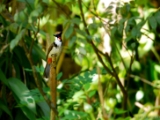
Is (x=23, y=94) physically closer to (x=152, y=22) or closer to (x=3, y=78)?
(x=3, y=78)

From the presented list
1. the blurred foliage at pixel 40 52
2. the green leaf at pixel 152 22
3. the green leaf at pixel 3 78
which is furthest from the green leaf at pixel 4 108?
the green leaf at pixel 152 22

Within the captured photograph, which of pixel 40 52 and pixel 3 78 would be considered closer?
pixel 3 78

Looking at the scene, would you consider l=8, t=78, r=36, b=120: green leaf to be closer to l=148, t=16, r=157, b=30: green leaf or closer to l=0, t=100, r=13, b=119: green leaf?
l=0, t=100, r=13, b=119: green leaf

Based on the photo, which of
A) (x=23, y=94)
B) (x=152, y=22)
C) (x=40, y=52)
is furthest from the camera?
(x=40, y=52)

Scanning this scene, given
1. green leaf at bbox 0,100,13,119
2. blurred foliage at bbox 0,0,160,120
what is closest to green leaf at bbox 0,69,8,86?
blurred foliage at bbox 0,0,160,120

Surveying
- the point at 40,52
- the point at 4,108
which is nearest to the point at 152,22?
the point at 40,52

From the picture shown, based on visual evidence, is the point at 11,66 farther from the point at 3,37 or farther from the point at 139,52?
the point at 139,52

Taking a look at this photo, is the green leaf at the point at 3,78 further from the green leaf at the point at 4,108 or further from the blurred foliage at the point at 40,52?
the green leaf at the point at 4,108

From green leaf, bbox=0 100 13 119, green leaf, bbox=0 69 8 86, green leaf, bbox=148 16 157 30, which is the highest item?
green leaf, bbox=148 16 157 30

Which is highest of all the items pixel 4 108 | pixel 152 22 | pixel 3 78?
pixel 152 22

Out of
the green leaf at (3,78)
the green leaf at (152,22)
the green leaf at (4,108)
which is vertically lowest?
the green leaf at (4,108)

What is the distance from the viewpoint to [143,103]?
4695 millimetres

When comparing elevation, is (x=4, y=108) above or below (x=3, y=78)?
below

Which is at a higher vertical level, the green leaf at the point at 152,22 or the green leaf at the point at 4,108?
the green leaf at the point at 152,22
